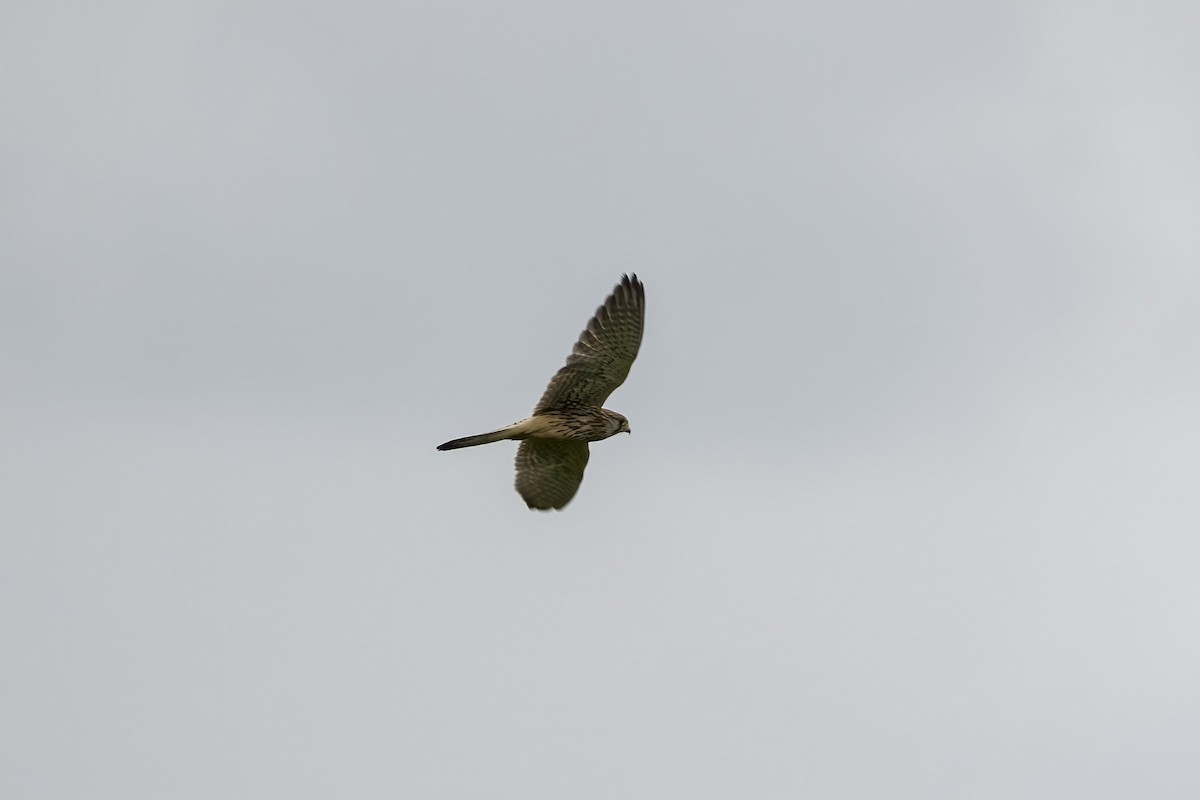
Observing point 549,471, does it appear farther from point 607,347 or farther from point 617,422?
point 607,347

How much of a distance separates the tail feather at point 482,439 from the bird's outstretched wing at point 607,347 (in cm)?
92

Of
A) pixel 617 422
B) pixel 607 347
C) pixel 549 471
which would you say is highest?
pixel 607 347

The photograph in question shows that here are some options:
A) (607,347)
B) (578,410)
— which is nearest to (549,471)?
(578,410)

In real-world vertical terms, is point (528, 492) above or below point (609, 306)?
below

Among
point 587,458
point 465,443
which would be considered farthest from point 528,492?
point 465,443

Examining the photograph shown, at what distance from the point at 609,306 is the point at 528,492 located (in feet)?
15.2

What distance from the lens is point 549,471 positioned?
31.6m

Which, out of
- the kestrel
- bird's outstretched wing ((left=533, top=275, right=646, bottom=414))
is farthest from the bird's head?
bird's outstretched wing ((left=533, top=275, right=646, bottom=414))

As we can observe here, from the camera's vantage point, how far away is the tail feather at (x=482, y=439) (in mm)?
28141

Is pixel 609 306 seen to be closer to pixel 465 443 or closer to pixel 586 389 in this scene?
pixel 586 389

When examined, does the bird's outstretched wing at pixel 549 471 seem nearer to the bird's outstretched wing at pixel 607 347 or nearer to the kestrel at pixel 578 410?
the kestrel at pixel 578 410

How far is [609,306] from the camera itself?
2902 cm

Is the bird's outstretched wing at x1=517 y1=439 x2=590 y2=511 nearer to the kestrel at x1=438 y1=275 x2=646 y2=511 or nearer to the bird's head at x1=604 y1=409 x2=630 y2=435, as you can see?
the kestrel at x1=438 y1=275 x2=646 y2=511

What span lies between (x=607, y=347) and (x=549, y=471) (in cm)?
354
